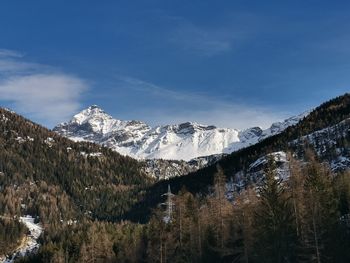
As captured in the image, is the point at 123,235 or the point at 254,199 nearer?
the point at 254,199

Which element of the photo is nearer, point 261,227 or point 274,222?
point 274,222

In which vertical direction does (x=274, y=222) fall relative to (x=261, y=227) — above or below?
above

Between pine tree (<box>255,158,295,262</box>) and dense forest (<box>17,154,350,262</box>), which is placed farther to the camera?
pine tree (<box>255,158,295,262</box>)

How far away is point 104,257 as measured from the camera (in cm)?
15225

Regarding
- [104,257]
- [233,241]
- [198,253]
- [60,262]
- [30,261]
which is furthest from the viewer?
[30,261]

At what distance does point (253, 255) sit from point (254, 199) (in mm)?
25302

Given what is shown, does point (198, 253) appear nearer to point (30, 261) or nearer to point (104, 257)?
point (104, 257)

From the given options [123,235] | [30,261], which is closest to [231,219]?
[123,235]

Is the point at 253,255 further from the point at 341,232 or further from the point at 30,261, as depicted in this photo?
the point at 30,261

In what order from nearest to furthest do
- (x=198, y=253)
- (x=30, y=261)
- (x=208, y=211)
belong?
1. (x=198, y=253)
2. (x=208, y=211)
3. (x=30, y=261)

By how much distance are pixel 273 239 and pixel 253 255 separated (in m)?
9.89

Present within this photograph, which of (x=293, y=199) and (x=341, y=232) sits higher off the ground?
(x=293, y=199)

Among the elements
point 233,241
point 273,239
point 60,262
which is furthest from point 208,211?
point 60,262

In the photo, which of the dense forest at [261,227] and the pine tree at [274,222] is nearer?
the dense forest at [261,227]
